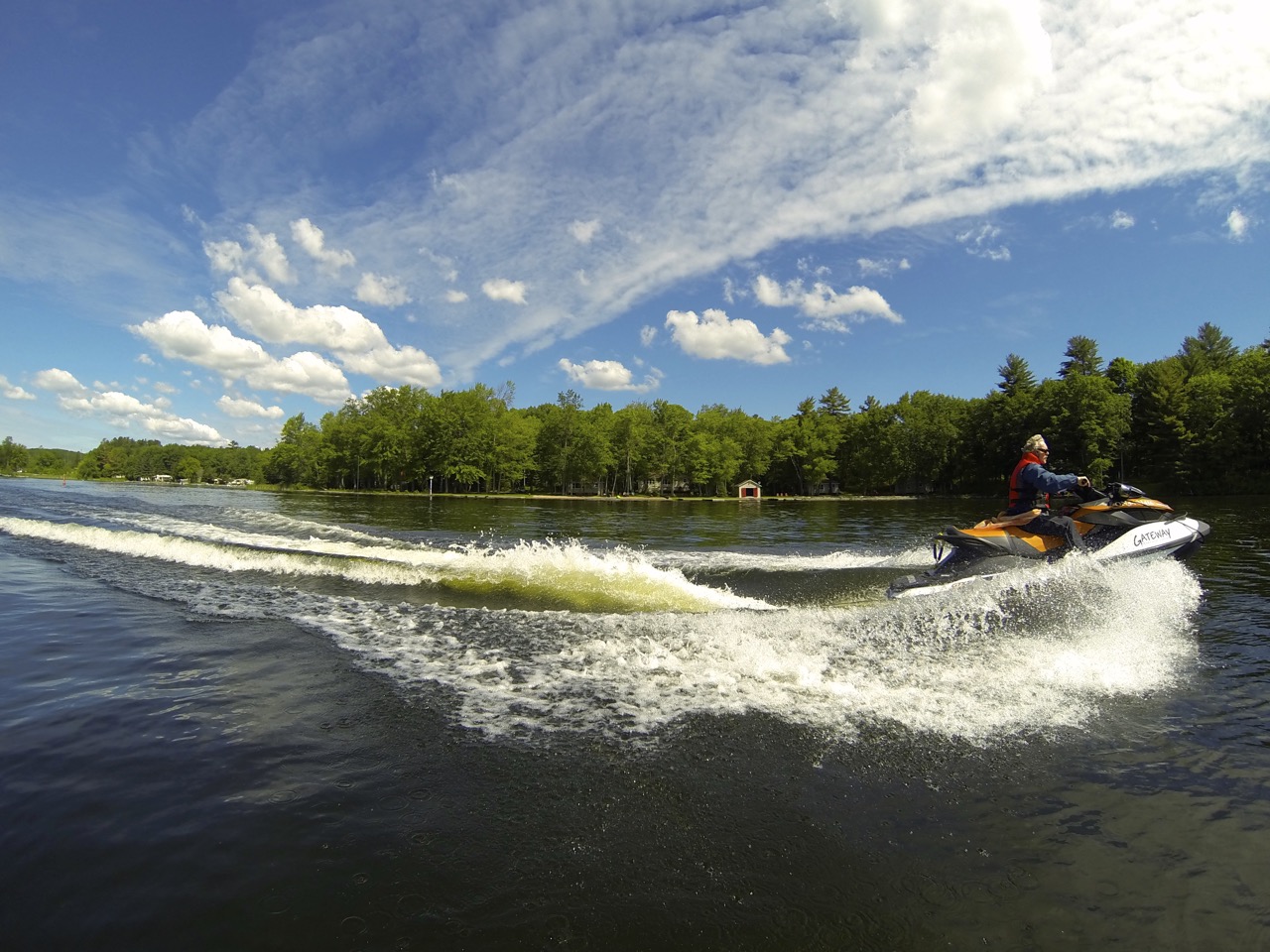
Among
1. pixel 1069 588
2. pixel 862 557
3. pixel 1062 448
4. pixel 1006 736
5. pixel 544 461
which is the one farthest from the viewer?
pixel 544 461

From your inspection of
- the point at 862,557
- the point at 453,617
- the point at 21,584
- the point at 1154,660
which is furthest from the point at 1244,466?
the point at 21,584

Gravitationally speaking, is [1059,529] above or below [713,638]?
above

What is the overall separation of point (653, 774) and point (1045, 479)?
28.3ft

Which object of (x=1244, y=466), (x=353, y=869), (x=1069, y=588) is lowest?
(x=353, y=869)

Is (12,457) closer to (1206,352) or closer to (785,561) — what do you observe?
(785,561)

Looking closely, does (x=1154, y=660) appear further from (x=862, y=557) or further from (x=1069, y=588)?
(x=862, y=557)

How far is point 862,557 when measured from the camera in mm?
15062

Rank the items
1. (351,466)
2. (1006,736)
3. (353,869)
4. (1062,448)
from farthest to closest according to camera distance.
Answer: (351,466) < (1062,448) < (1006,736) < (353,869)

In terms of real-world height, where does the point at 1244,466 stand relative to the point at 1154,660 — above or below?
above

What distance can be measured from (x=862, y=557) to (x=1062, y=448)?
77191mm

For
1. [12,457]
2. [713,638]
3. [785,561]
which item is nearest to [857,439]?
[785,561]

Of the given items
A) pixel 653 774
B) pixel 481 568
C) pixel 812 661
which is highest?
pixel 481 568

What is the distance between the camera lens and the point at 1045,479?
33.1 feet

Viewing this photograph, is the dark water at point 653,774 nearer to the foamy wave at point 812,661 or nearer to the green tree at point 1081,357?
the foamy wave at point 812,661
